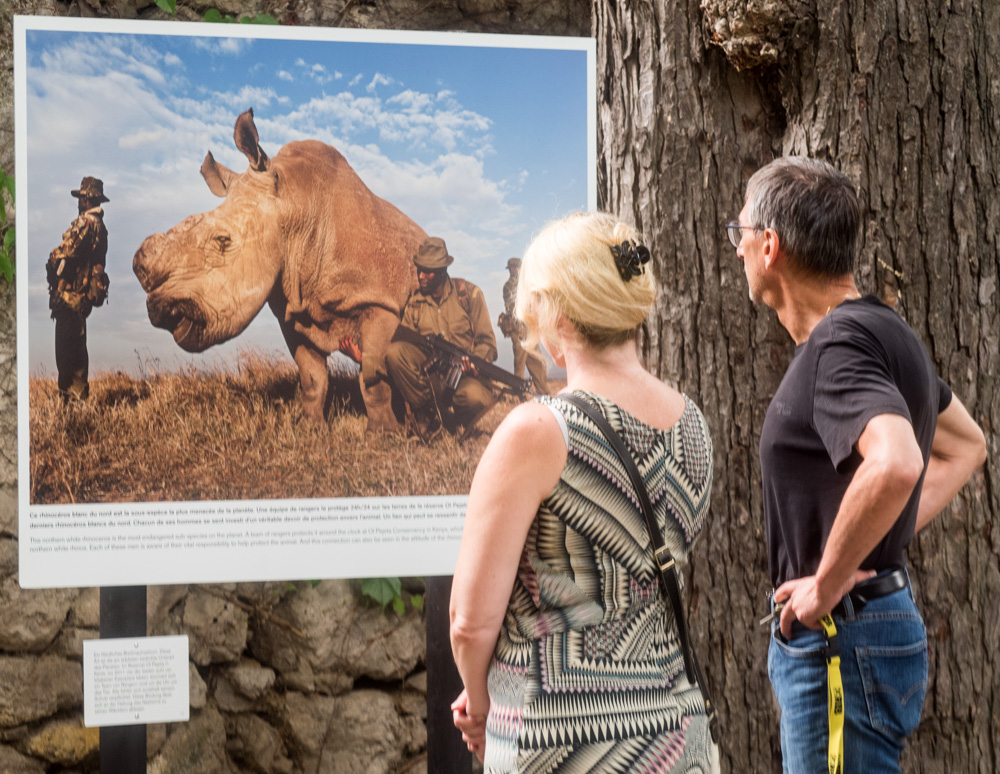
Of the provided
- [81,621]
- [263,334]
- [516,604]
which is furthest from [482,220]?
[81,621]

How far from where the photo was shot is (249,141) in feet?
6.30

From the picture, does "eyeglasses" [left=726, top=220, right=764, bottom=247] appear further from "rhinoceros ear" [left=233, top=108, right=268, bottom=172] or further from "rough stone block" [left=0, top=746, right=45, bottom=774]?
"rough stone block" [left=0, top=746, right=45, bottom=774]

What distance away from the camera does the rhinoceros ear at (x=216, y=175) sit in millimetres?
1909

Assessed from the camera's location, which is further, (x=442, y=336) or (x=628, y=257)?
(x=442, y=336)

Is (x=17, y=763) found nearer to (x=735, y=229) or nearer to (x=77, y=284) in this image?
(x=77, y=284)

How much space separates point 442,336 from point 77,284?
2.70 ft

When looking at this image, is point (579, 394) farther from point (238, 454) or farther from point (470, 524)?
point (238, 454)

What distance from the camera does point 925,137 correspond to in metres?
1.94

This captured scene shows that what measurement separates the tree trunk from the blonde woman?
2.86 ft

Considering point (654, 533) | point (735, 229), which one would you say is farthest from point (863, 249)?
point (654, 533)

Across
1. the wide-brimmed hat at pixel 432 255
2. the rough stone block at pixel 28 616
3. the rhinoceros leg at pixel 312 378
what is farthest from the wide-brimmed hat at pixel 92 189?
the rough stone block at pixel 28 616

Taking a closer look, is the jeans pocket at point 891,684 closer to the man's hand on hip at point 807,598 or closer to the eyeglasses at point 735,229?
the man's hand on hip at point 807,598

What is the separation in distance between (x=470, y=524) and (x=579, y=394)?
22 centimetres

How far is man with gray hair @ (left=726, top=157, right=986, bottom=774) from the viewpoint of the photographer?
1263 millimetres
